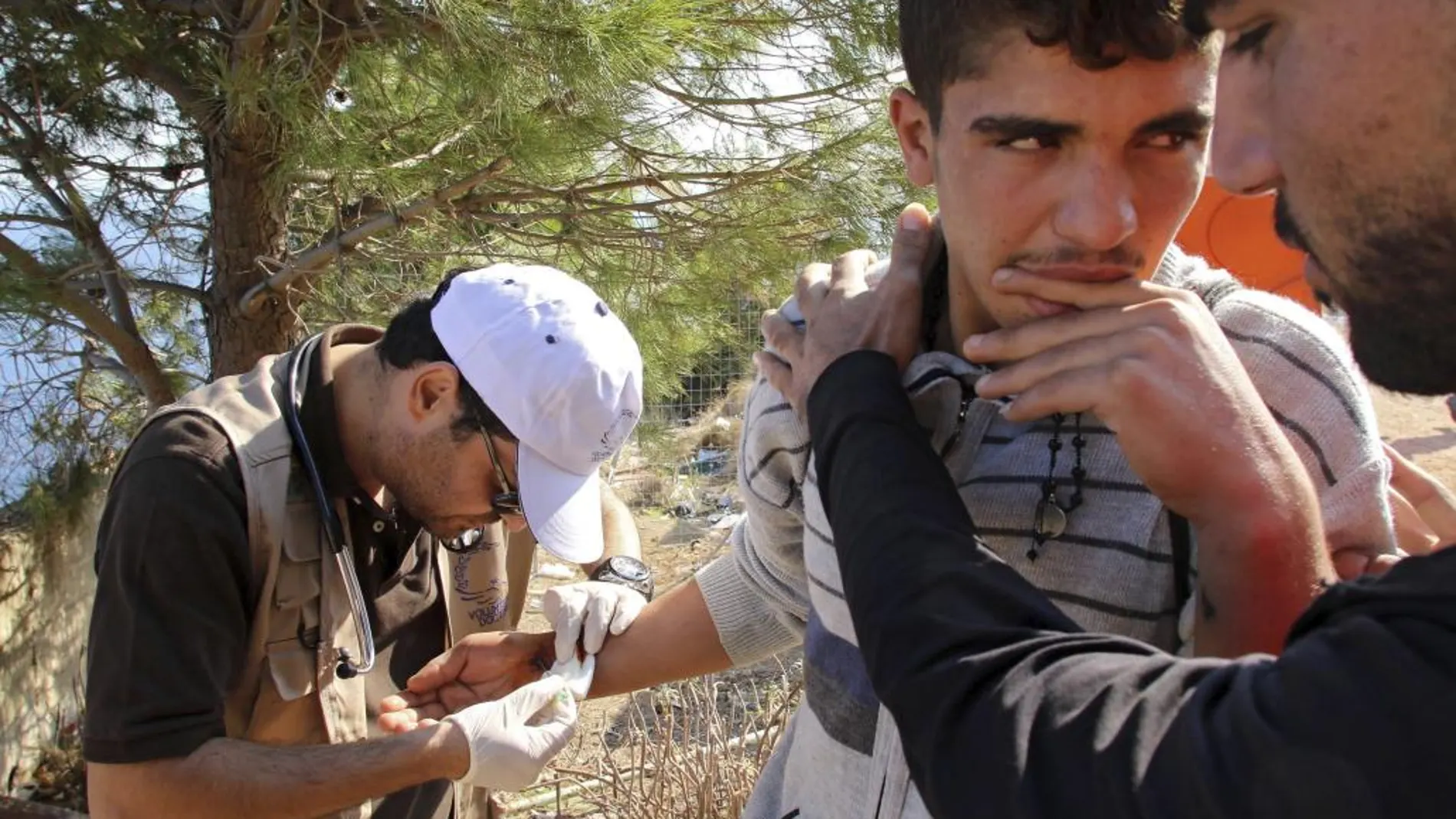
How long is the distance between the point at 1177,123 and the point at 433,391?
1473 millimetres

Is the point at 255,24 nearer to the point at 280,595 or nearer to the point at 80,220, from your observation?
the point at 80,220

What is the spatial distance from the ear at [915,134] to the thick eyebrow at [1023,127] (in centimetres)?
15

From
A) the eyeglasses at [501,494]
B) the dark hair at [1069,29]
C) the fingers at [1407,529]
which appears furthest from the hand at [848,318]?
the eyeglasses at [501,494]

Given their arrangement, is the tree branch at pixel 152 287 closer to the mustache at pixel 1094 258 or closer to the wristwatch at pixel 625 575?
the wristwatch at pixel 625 575

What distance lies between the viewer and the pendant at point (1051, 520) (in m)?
1.13

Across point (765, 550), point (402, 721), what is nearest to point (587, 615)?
point (402, 721)

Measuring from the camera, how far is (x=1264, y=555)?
0.93m

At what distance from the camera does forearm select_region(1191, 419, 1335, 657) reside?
3.05 ft

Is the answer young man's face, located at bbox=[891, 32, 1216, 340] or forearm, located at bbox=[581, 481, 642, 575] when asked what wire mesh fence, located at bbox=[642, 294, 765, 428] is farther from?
young man's face, located at bbox=[891, 32, 1216, 340]

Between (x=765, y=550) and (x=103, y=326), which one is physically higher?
(x=103, y=326)

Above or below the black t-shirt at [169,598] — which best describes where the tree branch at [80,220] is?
above

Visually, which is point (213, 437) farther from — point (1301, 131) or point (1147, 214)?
point (1301, 131)

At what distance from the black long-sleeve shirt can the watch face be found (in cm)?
153

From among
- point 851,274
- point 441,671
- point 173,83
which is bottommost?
point 441,671
